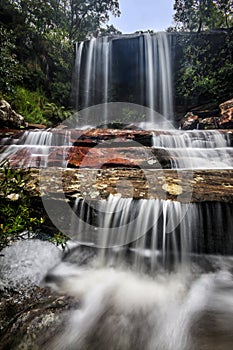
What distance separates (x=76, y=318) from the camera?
5.44 ft

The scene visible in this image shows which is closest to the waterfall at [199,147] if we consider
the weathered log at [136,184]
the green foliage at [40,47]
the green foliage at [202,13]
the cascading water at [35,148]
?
the weathered log at [136,184]

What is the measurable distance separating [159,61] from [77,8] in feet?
34.9

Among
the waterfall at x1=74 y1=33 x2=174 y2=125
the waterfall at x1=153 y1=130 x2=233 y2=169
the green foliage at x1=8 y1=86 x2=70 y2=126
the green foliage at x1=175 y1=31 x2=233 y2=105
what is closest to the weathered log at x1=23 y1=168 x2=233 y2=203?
the waterfall at x1=153 y1=130 x2=233 y2=169

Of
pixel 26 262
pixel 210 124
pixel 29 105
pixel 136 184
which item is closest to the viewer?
pixel 26 262

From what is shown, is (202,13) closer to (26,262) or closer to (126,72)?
(126,72)

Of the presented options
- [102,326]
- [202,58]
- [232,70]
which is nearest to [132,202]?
[102,326]

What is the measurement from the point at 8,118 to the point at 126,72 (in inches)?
407

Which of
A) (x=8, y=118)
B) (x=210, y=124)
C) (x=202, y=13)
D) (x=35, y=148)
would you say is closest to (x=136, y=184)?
(x=35, y=148)

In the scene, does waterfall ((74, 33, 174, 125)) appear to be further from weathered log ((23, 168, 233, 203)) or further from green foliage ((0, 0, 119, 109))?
weathered log ((23, 168, 233, 203))

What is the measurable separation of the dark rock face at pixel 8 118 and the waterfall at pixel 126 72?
6.41m

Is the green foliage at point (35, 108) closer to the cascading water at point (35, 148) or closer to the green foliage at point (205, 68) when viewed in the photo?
the cascading water at point (35, 148)

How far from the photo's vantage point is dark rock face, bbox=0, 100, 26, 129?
6.12 metres

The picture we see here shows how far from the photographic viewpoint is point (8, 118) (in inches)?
249

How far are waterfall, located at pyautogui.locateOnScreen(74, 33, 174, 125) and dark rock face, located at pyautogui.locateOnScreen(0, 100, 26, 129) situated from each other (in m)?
6.41
